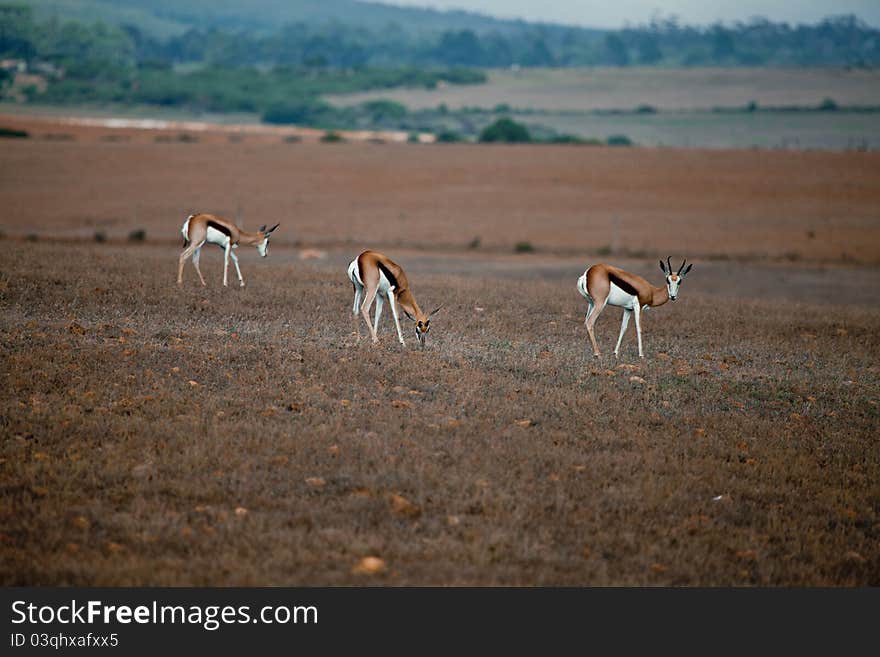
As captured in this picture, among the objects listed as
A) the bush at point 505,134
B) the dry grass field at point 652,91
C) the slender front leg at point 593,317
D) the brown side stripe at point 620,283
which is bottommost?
the slender front leg at point 593,317

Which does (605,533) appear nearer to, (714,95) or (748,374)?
(748,374)

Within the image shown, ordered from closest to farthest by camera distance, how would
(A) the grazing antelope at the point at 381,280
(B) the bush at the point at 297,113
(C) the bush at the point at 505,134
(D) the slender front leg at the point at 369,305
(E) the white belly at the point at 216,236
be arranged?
1. (A) the grazing antelope at the point at 381,280
2. (D) the slender front leg at the point at 369,305
3. (E) the white belly at the point at 216,236
4. (C) the bush at the point at 505,134
5. (B) the bush at the point at 297,113

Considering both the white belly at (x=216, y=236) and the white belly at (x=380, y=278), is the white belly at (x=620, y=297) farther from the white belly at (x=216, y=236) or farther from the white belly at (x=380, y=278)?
the white belly at (x=216, y=236)

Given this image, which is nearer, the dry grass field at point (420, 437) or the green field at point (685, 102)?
the dry grass field at point (420, 437)

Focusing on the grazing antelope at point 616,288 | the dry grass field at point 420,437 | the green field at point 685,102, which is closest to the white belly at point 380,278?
the dry grass field at point 420,437

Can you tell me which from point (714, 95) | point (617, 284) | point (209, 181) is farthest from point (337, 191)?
point (714, 95)

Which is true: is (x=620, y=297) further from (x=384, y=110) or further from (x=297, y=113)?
(x=384, y=110)

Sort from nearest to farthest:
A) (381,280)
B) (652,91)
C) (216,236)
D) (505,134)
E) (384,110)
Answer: (381,280) < (216,236) < (505,134) < (384,110) < (652,91)

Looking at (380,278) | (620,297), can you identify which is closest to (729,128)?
(620,297)

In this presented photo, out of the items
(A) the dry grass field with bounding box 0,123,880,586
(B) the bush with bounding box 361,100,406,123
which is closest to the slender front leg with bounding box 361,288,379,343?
(A) the dry grass field with bounding box 0,123,880,586

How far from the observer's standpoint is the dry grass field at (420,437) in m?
9.49

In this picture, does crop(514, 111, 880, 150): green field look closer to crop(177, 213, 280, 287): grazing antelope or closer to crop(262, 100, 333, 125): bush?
crop(262, 100, 333, 125): bush

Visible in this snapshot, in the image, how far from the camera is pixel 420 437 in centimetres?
1239

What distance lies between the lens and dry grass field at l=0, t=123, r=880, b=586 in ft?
31.1
